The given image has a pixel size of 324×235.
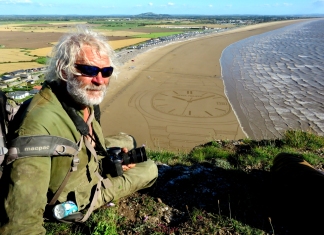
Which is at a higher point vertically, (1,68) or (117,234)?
(117,234)

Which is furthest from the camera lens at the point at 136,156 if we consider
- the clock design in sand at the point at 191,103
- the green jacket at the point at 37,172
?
the clock design in sand at the point at 191,103

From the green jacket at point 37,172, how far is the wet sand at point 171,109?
26.2 ft

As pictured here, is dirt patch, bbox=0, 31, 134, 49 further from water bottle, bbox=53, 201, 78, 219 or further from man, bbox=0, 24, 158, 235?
water bottle, bbox=53, 201, 78, 219

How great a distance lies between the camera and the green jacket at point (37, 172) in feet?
7.38

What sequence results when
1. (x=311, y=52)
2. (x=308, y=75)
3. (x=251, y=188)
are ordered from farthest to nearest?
1. (x=311, y=52)
2. (x=308, y=75)
3. (x=251, y=188)

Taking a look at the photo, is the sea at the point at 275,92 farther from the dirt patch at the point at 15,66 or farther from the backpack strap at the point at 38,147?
the dirt patch at the point at 15,66

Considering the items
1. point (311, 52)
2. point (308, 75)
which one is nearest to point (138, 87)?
point (308, 75)

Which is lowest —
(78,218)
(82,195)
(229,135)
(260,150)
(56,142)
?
(229,135)

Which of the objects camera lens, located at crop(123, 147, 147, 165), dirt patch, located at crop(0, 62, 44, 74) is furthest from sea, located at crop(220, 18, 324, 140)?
dirt patch, located at crop(0, 62, 44, 74)

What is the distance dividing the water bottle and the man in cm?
6

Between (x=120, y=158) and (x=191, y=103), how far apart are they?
12.2m

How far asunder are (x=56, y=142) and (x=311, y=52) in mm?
35100

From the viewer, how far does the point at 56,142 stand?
242cm

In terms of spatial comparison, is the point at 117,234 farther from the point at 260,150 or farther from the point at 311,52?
the point at 311,52
